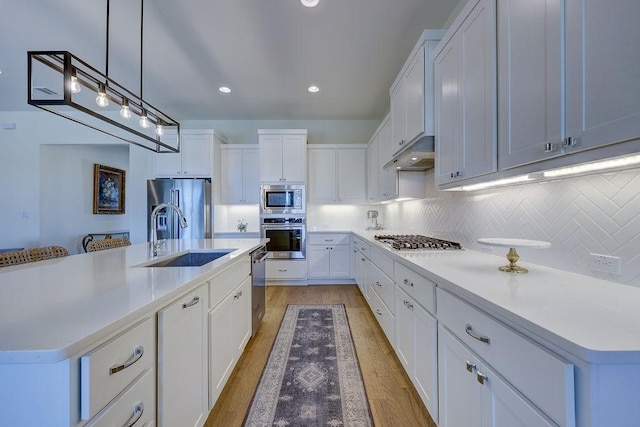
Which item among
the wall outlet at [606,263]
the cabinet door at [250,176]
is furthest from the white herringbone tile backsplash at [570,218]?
the cabinet door at [250,176]

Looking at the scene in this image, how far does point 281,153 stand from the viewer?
4.27 m

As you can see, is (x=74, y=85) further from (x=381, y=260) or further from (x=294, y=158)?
(x=294, y=158)

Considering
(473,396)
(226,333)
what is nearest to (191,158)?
(226,333)

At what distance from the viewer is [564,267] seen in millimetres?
1239

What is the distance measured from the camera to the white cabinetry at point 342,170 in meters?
4.53

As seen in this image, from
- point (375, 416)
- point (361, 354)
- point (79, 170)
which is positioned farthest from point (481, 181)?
point (79, 170)

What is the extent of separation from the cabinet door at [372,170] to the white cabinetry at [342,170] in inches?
6.2

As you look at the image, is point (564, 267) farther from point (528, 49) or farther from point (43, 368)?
point (43, 368)

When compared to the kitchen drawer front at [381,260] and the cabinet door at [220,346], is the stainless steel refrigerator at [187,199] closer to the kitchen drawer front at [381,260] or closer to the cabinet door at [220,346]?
the cabinet door at [220,346]

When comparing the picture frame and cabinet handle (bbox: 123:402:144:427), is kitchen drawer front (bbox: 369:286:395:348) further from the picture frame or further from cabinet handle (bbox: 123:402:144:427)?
the picture frame

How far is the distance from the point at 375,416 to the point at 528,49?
203cm

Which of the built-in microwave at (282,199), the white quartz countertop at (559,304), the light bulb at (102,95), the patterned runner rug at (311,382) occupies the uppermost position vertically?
the light bulb at (102,95)

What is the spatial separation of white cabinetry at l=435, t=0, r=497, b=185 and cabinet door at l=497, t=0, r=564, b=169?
2.6 inches

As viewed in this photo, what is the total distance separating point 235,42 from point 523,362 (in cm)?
319
